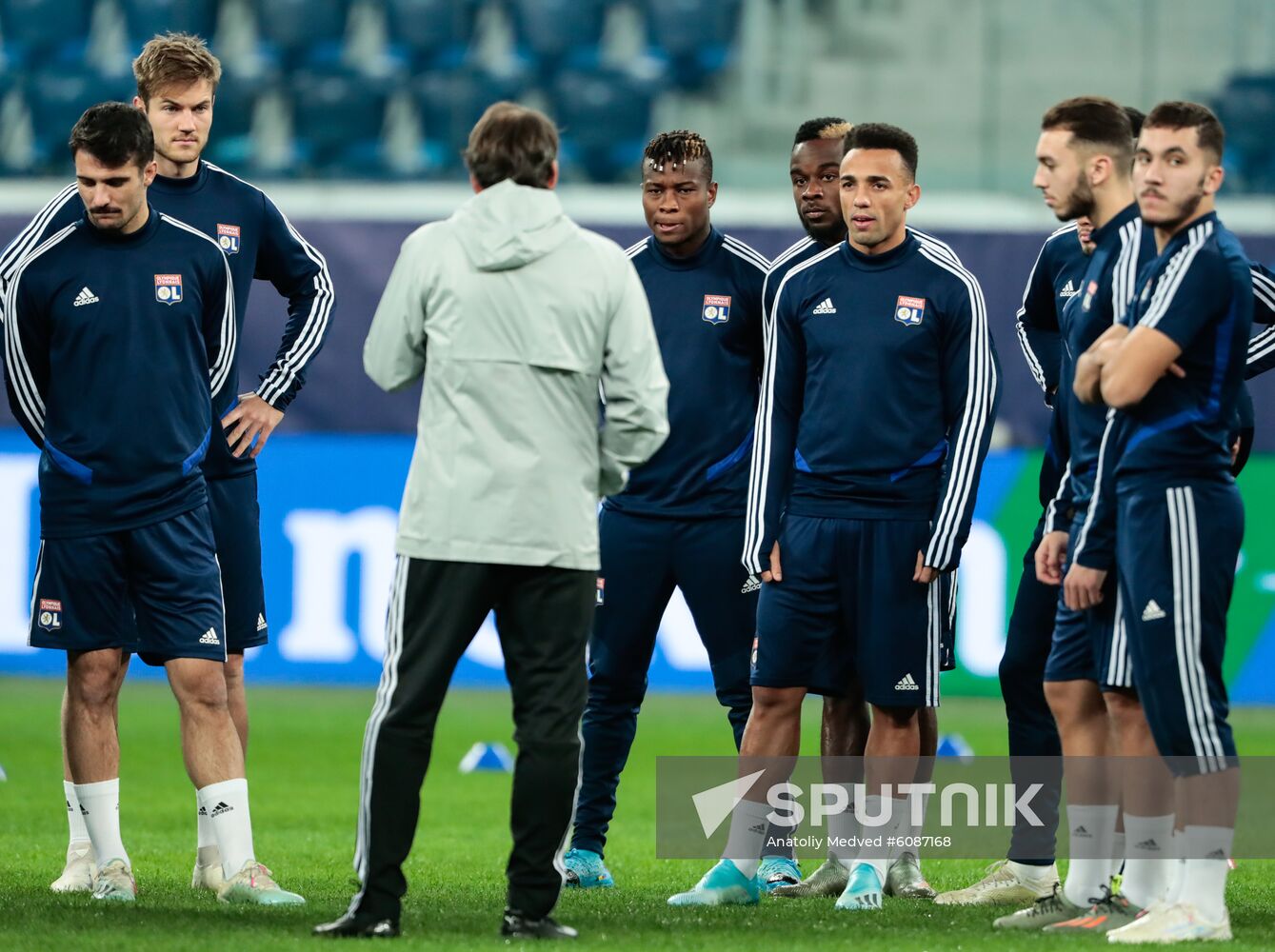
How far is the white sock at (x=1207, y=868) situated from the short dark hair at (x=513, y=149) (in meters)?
2.39

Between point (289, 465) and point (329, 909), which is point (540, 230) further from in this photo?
point (289, 465)

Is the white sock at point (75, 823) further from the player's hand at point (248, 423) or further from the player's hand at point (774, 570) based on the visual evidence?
the player's hand at point (774, 570)

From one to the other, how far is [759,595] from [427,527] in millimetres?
1534

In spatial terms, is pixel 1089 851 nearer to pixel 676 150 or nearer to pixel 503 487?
pixel 503 487

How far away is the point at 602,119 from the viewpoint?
1416cm

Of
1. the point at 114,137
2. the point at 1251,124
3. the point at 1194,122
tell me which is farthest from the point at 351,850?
the point at 1251,124

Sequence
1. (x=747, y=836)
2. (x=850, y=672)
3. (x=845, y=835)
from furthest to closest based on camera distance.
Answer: (x=845, y=835), (x=850, y=672), (x=747, y=836)

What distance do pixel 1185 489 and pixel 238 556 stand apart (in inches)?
121

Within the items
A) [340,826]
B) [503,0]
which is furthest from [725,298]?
[503,0]

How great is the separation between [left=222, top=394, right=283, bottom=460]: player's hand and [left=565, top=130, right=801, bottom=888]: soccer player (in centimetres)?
119

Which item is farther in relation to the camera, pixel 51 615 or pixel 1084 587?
pixel 51 615

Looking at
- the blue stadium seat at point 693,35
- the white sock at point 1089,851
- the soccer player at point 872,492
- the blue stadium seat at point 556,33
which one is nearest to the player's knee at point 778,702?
the soccer player at point 872,492

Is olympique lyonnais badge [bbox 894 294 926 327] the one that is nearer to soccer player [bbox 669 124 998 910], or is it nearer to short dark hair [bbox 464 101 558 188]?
soccer player [bbox 669 124 998 910]

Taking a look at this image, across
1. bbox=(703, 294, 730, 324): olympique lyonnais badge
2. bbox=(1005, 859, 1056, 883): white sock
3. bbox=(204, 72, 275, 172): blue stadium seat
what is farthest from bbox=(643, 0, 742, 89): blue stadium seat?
bbox=(1005, 859, 1056, 883): white sock
